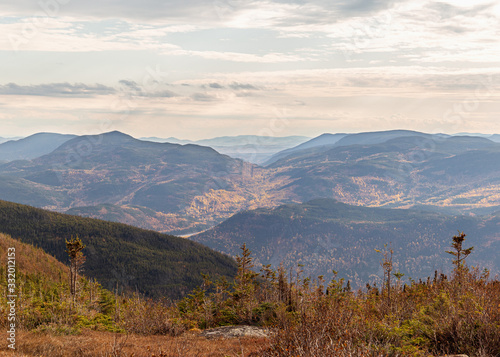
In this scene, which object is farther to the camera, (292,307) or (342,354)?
(292,307)

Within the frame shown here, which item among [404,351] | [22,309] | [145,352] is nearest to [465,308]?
[404,351]

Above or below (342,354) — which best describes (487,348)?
below

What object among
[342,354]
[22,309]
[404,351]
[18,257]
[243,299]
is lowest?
[18,257]

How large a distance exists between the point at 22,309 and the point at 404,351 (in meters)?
23.5

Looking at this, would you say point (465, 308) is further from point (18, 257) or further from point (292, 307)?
point (18, 257)

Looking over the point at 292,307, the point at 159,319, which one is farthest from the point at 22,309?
the point at 292,307

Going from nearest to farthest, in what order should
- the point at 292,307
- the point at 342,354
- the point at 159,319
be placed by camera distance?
the point at 342,354 → the point at 159,319 → the point at 292,307

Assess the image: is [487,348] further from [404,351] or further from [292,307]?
[292,307]

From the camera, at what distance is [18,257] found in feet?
380

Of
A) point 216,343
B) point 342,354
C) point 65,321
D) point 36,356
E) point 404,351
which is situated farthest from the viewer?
point 65,321

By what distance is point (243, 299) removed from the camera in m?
40.7

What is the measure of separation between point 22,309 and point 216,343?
13020 mm

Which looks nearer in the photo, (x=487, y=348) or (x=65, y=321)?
(x=487, y=348)

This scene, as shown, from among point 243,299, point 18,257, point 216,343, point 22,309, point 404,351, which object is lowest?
point 18,257
